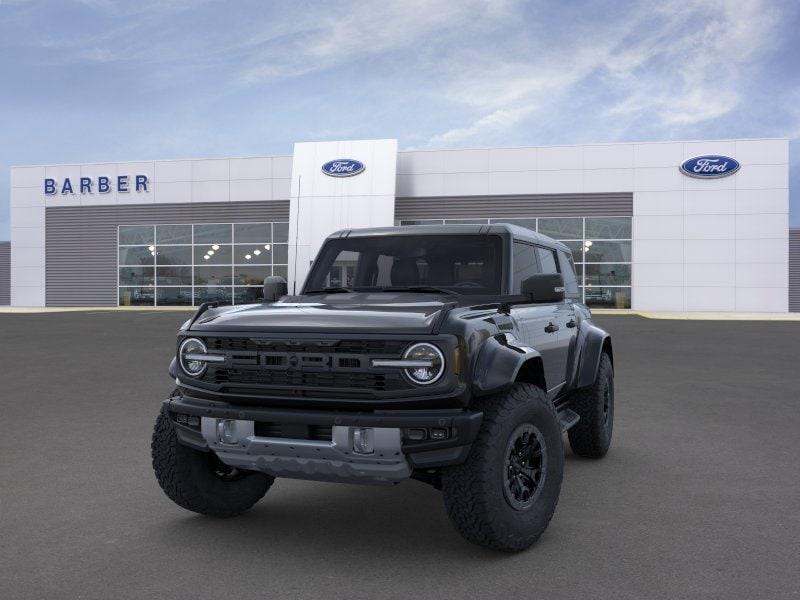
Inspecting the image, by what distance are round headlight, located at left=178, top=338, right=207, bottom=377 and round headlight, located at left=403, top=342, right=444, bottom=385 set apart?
1.18 metres

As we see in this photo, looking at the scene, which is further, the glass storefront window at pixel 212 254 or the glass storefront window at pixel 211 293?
the glass storefront window at pixel 212 254

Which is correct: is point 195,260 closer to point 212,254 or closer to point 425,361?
point 212,254

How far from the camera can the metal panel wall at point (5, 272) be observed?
46500mm

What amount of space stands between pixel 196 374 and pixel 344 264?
1.52 m

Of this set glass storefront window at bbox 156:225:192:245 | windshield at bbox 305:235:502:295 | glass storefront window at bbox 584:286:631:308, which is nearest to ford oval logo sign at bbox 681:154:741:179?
glass storefront window at bbox 584:286:631:308

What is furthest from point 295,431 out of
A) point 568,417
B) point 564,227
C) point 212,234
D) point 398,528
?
point 212,234

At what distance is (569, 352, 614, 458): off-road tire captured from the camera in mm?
6312

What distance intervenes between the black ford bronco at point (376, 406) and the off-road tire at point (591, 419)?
1572 mm

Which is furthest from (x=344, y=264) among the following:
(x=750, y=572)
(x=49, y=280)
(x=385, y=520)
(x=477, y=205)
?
(x=49, y=280)

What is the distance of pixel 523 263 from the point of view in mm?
5559

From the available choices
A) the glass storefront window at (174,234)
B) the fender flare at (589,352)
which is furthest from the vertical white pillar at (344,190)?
the fender flare at (589,352)

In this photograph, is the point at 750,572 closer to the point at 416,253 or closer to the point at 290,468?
the point at 290,468

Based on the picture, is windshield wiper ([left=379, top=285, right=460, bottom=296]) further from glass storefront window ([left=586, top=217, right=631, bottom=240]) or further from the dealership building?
glass storefront window ([left=586, top=217, right=631, bottom=240])

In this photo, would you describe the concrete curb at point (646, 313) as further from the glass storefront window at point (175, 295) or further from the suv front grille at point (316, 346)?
the suv front grille at point (316, 346)
